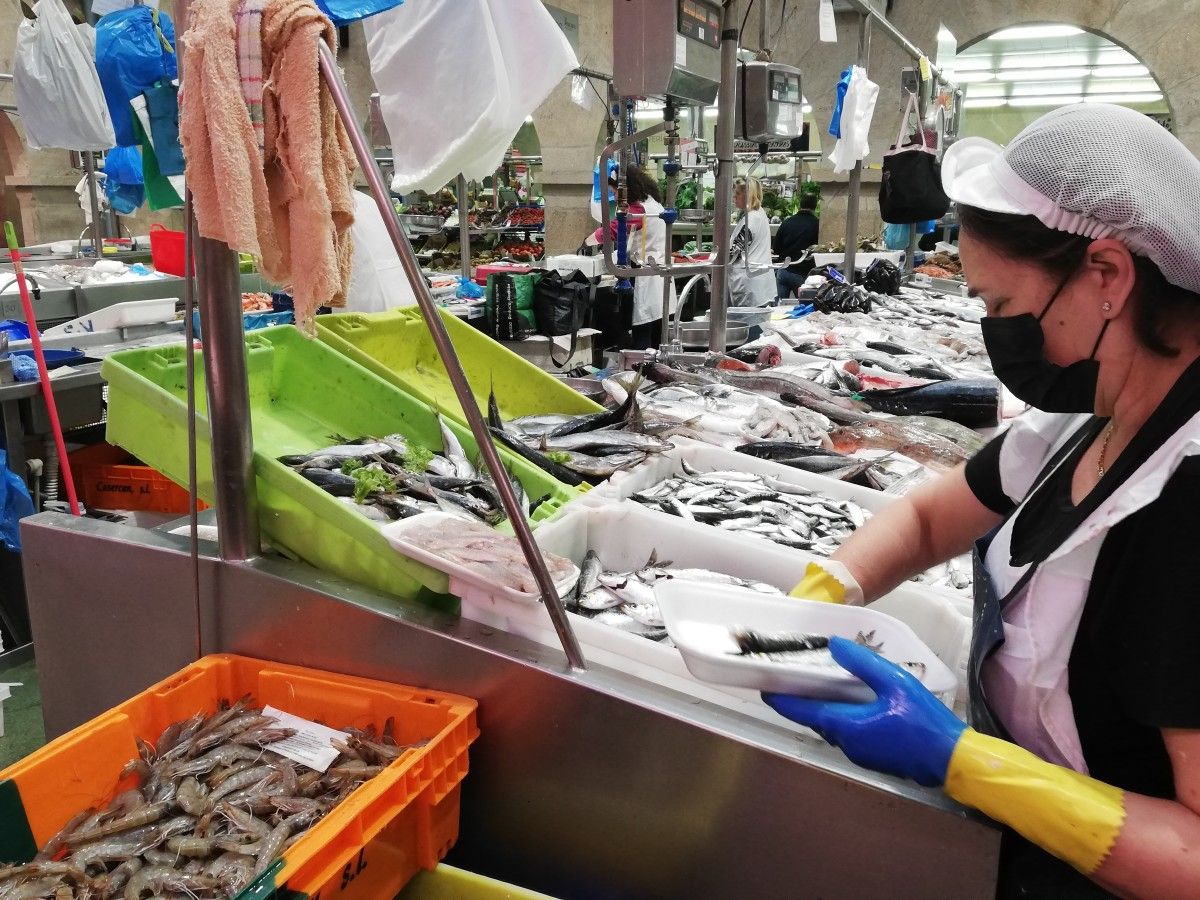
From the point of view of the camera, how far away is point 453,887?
1543 millimetres

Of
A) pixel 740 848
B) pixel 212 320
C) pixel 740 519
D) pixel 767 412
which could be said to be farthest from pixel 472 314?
pixel 740 848

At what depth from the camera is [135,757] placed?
1618 millimetres

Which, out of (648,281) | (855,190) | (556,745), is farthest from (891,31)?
(556,745)

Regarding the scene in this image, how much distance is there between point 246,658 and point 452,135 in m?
1.66

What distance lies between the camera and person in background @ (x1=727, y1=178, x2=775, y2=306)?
915 centimetres

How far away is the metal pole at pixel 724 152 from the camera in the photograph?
14.0ft

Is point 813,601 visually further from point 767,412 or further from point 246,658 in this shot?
point 767,412

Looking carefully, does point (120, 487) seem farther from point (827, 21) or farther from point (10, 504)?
point (827, 21)

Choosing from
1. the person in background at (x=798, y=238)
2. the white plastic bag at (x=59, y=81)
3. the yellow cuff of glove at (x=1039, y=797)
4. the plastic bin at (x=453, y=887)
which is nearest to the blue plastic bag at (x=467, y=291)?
the white plastic bag at (x=59, y=81)

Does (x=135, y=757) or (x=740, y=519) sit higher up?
(x=740, y=519)

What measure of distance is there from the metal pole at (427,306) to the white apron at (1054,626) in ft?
2.40

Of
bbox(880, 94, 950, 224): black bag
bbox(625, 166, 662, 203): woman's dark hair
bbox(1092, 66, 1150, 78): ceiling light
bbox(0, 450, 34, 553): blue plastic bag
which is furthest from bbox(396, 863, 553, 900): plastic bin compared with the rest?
bbox(1092, 66, 1150, 78): ceiling light

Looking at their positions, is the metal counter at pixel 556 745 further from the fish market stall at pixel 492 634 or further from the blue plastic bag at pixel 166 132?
the blue plastic bag at pixel 166 132

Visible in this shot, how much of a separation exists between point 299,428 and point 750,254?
8471mm
